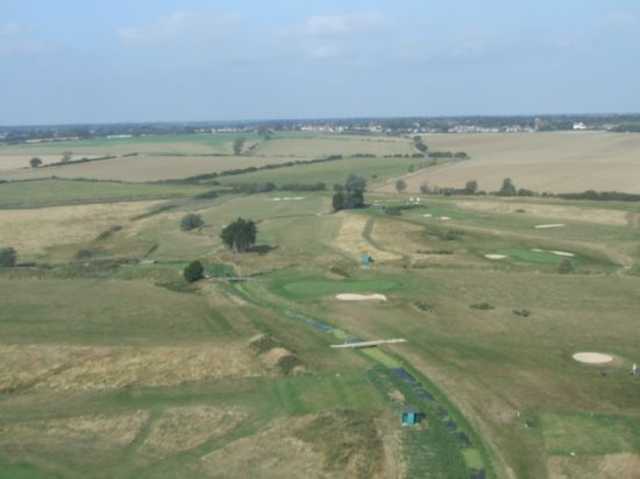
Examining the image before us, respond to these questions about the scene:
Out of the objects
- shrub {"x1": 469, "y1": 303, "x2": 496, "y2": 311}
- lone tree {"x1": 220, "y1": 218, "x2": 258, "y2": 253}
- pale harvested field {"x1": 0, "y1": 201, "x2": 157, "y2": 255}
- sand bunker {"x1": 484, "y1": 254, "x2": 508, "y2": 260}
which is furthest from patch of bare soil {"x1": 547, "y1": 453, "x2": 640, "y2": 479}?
Answer: pale harvested field {"x1": 0, "y1": 201, "x2": 157, "y2": 255}

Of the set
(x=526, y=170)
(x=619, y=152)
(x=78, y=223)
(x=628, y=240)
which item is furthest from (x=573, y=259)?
(x=619, y=152)

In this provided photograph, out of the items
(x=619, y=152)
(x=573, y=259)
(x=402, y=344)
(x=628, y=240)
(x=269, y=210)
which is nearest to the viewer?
(x=402, y=344)

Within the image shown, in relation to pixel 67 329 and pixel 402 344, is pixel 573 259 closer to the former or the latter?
pixel 402 344

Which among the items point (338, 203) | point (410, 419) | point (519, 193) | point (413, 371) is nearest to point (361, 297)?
point (413, 371)

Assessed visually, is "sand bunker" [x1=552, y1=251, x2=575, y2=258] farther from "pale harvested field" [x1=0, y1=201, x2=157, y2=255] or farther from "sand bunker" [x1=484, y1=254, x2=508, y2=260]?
"pale harvested field" [x1=0, y1=201, x2=157, y2=255]

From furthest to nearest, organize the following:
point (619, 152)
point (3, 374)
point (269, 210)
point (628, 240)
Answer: point (619, 152)
point (269, 210)
point (628, 240)
point (3, 374)

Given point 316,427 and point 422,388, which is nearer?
point 316,427

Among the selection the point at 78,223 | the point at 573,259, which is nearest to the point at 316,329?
the point at 573,259
